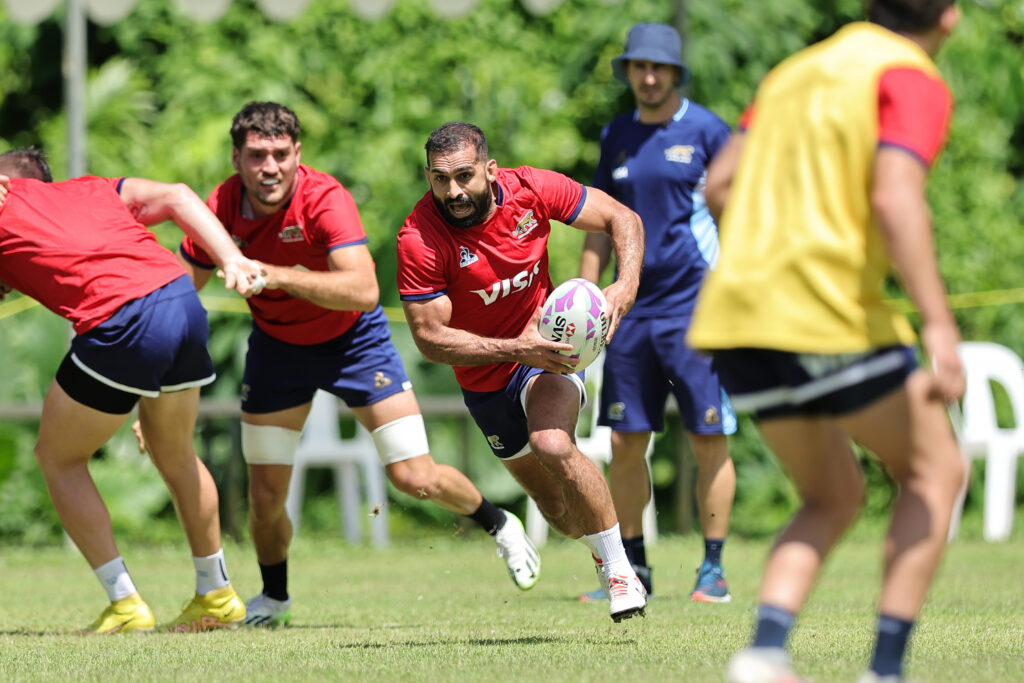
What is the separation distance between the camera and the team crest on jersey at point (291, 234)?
6.43 metres

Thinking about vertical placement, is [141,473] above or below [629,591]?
below

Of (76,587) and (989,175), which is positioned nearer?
(76,587)

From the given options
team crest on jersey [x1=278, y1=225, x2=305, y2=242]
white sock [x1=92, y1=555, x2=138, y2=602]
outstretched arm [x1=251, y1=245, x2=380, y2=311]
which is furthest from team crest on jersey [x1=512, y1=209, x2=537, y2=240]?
white sock [x1=92, y1=555, x2=138, y2=602]

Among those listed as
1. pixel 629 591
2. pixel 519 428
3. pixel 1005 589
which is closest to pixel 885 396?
pixel 629 591

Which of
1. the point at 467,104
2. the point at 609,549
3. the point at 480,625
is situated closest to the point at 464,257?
the point at 609,549

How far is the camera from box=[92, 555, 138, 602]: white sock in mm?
6348

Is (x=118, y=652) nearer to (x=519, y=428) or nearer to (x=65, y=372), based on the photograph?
(x=65, y=372)

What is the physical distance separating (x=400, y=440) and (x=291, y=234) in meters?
1.04

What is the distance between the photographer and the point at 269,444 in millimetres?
6695

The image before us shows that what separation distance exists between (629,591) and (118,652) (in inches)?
75.3

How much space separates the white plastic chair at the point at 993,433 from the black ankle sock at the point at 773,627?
7.54 metres

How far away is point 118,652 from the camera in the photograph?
5.50 m

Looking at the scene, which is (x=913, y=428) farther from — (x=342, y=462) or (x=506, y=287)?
(x=342, y=462)

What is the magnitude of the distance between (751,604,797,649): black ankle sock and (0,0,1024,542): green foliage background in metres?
7.92
